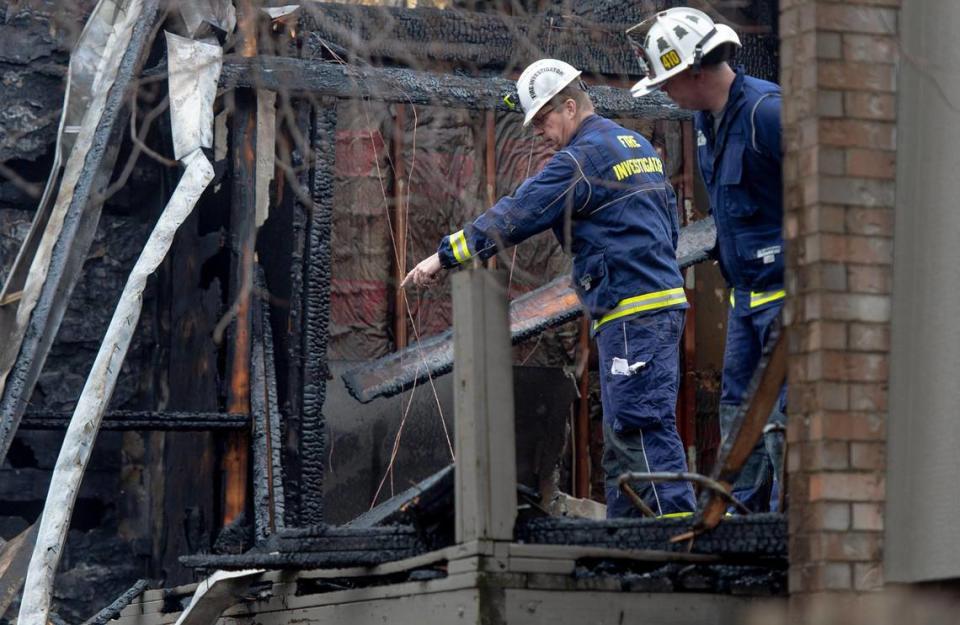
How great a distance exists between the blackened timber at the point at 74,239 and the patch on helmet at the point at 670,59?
293cm

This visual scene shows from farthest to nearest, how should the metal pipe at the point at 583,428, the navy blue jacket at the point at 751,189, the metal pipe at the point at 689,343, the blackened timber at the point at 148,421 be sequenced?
the metal pipe at the point at 689,343 → the metal pipe at the point at 583,428 → the blackened timber at the point at 148,421 → the navy blue jacket at the point at 751,189

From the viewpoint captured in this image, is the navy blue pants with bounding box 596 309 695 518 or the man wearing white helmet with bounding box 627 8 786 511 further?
the navy blue pants with bounding box 596 309 695 518

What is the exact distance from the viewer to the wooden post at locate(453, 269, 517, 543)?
514cm

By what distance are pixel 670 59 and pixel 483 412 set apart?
6.59 feet

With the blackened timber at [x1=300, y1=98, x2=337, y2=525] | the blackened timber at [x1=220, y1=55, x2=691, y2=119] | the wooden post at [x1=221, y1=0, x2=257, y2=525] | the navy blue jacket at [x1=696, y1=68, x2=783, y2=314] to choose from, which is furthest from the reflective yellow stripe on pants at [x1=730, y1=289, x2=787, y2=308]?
the wooden post at [x1=221, y1=0, x2=257, y2=525]

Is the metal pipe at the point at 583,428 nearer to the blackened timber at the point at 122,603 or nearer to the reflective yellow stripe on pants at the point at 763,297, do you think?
the blackened timber at the point at 122,603

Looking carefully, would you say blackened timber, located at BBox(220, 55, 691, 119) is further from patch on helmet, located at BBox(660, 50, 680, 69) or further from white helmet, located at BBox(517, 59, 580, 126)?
patch on helmet, located at BBox(660, 50, 680, 69)

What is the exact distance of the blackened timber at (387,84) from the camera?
27.1 feet

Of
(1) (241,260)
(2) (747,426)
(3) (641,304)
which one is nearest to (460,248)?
(3) (641,304)

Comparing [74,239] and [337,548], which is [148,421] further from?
[337,548]

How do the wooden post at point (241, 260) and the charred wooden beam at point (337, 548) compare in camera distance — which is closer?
the charred wooden beam at point (337, 548)

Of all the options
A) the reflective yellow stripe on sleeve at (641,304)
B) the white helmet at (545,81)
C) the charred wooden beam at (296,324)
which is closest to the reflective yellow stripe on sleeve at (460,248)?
the reflective yellow stripe on sleeve at (641,304)

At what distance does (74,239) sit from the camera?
8.06 meters

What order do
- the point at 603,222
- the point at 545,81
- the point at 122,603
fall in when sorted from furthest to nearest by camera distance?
the point at 122,603 < the point at 545,81 < the point at 603,222
